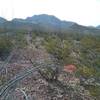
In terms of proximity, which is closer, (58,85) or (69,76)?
(58,85)

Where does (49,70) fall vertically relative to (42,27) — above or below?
above

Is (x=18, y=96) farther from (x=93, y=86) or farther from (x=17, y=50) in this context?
(x=17, y=50)

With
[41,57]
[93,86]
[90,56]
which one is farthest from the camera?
[90,56]

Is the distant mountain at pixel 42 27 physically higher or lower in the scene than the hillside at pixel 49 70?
lower

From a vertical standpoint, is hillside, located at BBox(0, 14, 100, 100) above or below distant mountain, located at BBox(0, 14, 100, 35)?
above

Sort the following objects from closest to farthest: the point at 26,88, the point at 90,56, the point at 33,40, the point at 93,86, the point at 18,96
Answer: the point at 18,96 < the point at 26,88 < the point at 93,86 < the point at 90,56 < the point at 33,40

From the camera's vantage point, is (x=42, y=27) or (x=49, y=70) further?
(x=42, y=27)

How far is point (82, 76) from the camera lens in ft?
62.8

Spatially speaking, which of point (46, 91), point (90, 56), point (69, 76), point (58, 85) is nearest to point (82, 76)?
point (69, 76)

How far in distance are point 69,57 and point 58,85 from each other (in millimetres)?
6011

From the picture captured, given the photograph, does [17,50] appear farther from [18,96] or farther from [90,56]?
[18,96]

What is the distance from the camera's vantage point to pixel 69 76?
18.3 m

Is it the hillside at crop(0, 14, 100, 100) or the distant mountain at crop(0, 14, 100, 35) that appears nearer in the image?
the hillside at crop(0, 14, 100, 100)

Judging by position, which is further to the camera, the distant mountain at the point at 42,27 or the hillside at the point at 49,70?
the distant mountain at the point at 42,27
